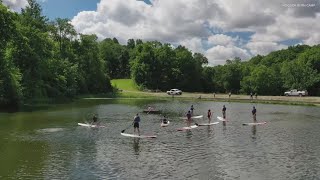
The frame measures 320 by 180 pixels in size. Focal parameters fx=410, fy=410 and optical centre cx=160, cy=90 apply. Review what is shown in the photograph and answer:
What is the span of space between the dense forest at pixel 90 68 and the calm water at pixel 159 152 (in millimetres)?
30298

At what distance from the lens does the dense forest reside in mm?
79438

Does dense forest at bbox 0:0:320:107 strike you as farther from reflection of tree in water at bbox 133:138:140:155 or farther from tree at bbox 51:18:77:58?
reflection of tree in water at bbox 133:138:140:155

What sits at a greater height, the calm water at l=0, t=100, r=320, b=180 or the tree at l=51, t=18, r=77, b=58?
the tree at l=51, t=18, r=77, b=58

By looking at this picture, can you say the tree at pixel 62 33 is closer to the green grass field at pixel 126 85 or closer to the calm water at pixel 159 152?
the green grass field at pixel 126 85

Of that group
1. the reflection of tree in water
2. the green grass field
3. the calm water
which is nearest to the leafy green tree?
the calm water

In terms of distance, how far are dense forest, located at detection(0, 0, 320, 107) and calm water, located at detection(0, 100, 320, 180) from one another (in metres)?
30.3

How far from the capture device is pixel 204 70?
170 metres

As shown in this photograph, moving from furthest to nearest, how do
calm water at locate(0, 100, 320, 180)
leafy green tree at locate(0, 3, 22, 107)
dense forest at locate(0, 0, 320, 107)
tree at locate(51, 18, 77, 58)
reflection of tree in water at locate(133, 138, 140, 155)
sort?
tree at locate(51, 18, 77, 58) < dense forest at locate(0, 0, 320, 107) < leafy green tree at locate(0, 3, 22, 107) < reflection of tree in water at locate(133, 138, 140, 155) < calm water at locate(0, 100, 320, 180)

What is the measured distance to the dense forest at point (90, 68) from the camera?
79438 mm

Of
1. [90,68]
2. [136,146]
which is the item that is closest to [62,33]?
[90,68]

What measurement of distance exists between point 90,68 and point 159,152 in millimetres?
103674

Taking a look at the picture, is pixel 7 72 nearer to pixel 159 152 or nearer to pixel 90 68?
pixel 159 152

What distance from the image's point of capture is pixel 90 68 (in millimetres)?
134875

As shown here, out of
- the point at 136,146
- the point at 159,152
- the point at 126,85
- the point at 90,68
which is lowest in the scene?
the point at 159,152
